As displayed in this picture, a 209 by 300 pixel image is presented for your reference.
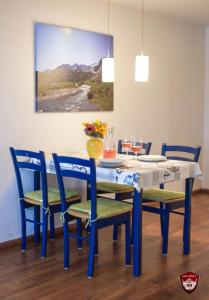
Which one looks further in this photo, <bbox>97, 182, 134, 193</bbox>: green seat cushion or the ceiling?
the ceiling

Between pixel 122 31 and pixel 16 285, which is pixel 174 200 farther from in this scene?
pixel 122 31

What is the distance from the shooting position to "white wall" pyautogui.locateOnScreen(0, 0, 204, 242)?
144 inches

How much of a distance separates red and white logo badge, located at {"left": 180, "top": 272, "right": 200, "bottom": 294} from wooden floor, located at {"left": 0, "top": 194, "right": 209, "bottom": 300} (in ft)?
0.11

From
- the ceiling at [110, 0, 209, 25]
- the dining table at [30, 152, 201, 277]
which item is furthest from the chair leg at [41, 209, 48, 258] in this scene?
the ceiling at [110, 0, 209, 25]

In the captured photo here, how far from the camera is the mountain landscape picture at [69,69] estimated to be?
12.6 ft

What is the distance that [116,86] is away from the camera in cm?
463

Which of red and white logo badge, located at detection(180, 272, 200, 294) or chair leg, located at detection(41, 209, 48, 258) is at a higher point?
chair leg, located at detection(41, 209, 48, 258)

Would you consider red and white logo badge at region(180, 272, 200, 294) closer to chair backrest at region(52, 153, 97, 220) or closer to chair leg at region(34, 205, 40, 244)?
chair backrest at region(52, 153, 97, 220)

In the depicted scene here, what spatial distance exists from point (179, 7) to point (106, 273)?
2.99m

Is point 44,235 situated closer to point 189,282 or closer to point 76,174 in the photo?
point 76,174

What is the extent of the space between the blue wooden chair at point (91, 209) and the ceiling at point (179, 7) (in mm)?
2061

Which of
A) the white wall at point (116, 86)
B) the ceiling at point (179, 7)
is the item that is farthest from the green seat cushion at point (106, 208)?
the ceiling at point (179, 7)

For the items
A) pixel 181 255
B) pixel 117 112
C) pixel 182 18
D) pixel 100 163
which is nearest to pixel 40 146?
pixel 100 163

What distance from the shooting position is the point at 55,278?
3068 mm
